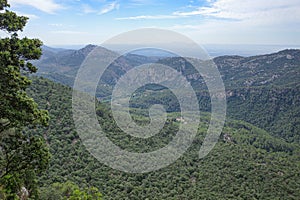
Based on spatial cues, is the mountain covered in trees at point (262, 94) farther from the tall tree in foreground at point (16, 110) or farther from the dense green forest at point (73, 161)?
the tall tree in foreground at point (16, 110)

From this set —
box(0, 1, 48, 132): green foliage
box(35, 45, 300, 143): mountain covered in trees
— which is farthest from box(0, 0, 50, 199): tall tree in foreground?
box(35, 45, 300, 143): mountain covered in trees

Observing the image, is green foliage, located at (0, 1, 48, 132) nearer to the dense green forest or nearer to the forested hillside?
the dense green forest

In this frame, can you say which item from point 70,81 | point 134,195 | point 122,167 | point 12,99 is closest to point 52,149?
point 122,167

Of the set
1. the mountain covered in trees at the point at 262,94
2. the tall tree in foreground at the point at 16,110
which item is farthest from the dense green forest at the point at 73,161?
the mountain covered in trees at the point at 262,94

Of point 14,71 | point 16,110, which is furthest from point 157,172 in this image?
point 14,71

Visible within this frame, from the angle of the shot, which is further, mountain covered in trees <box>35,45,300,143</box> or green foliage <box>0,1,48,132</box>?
mountain covered in trees <box>35,45,300,143</box>

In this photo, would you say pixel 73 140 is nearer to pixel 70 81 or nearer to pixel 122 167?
pixel 122 167

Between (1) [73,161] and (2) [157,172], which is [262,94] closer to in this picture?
(2) [157,172]

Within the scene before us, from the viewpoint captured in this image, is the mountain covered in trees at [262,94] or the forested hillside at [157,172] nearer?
the forested hillside at [157,172]
